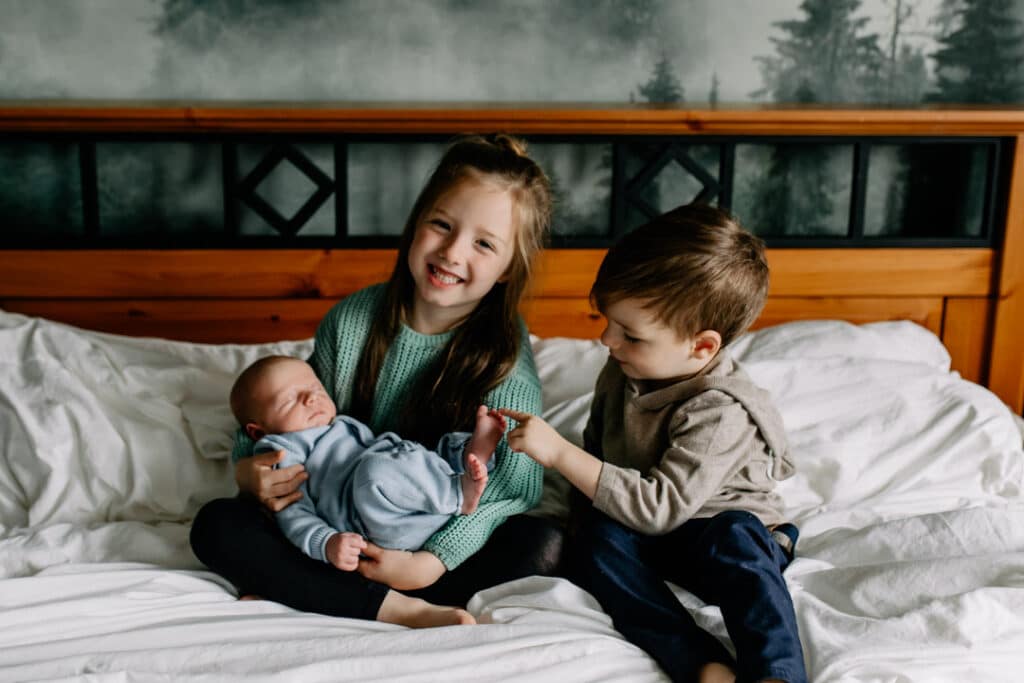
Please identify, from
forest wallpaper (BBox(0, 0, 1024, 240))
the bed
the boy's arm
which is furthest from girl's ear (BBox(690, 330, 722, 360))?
forest wallpaper (BBox(0, 0, 1024, 240))

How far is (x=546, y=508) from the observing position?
1475mm

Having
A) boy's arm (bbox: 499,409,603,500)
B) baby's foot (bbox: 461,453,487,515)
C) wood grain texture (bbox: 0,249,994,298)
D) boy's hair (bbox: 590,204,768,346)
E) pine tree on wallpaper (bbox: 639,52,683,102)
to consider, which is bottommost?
baby's foot (bbox: 461,453,487,515)

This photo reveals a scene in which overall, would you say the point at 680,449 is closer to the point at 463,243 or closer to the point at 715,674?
the point at 715,674

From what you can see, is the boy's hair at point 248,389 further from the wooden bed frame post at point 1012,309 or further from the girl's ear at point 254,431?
the wooden bed frame post at point 1012,309

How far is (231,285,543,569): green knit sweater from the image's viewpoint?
1.38m

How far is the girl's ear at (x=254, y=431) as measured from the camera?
142 centimetres

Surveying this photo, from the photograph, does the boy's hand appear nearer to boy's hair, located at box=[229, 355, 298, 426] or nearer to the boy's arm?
the boy's arm

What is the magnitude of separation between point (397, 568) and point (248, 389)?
1.14 ft

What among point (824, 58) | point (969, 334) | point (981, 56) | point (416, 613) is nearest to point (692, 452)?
point (416, 613)

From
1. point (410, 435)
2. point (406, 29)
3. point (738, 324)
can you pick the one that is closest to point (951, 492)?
point (738, 324)

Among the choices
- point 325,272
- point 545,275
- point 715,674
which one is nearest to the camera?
point 715,674

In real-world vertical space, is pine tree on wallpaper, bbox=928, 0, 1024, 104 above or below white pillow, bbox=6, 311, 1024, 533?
above

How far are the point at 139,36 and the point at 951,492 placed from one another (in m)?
1.80

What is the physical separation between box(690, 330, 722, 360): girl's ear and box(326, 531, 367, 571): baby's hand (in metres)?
0.51
